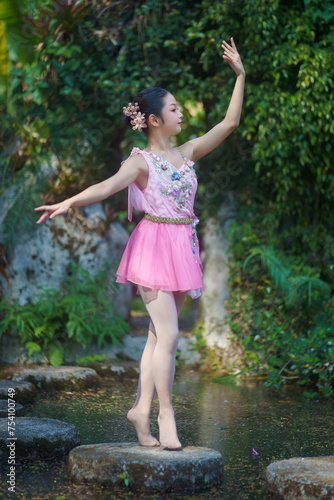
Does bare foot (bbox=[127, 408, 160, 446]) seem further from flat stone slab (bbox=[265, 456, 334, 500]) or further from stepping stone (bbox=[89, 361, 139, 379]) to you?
stepping stone (bbox=[89, 361, 139, 379])

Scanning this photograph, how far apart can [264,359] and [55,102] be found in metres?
3.91

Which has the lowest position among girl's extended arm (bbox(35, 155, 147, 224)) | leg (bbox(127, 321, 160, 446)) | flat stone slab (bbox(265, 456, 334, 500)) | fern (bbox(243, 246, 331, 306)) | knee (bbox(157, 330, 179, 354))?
flat stone slab (bbox(265, 456, 334, 500))

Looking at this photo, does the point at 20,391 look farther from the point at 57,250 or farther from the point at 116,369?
the point at 57,250

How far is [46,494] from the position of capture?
115 inches

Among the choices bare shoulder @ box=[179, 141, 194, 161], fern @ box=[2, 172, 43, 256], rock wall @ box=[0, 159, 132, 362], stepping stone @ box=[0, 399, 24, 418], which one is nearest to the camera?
bare shoulder @ box=[179, 141, 194, 161]

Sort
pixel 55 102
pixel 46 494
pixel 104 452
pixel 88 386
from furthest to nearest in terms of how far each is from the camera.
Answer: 1. pixel 55 102
2. pixel 88 386
3. pixel 104 452
4. pixel 46 494

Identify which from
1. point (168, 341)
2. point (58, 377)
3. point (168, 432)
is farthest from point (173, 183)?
point (58, 377)

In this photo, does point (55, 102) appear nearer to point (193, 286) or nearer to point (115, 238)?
point (115, 238)

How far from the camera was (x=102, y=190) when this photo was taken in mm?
3188

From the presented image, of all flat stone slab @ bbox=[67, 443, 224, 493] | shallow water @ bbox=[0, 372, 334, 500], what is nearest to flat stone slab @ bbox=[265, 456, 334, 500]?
shallow water @ bbox=[0, 372, 334, 500]

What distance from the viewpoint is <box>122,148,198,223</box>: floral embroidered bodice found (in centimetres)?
Result: 352

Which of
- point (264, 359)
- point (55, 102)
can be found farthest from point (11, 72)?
point (264, 359)

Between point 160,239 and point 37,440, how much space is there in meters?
1.33

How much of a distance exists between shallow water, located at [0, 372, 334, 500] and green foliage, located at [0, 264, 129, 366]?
0.96 m
